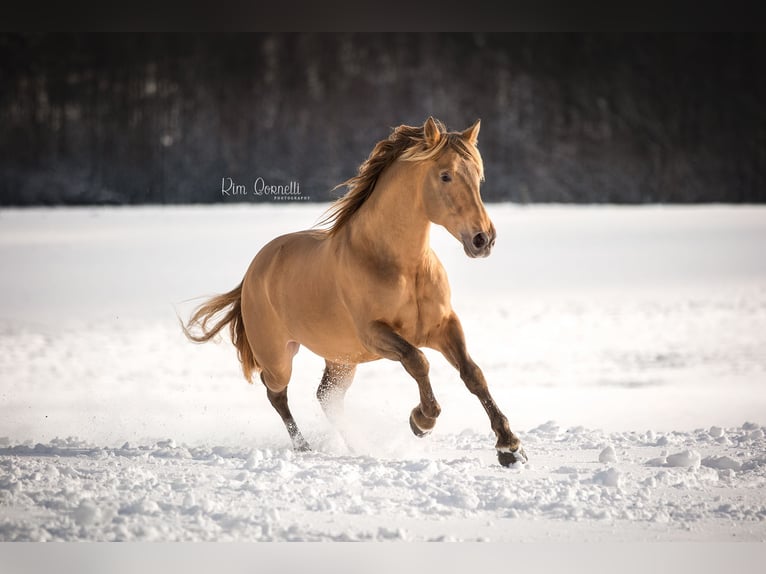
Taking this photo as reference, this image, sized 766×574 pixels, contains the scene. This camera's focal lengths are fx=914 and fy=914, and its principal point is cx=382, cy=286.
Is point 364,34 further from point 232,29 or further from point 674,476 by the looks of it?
point 674,476

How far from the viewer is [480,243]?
348 cm

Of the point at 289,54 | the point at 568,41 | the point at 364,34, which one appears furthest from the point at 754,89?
the point at 289,54

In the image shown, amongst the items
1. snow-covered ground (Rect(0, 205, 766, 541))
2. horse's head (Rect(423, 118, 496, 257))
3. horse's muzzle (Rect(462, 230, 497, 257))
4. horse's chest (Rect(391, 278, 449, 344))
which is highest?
horse's head (Rect(423, 118, 496, 257))

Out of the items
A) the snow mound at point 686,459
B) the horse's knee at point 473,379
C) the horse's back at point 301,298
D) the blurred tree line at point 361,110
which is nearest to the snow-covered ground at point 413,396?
the snow mound at point 686,459

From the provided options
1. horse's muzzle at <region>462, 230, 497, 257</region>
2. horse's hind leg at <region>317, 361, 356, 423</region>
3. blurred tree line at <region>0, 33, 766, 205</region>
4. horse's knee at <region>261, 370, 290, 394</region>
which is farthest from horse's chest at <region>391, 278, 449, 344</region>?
blurred tree line at <region>0, 33, 766, 205</region>

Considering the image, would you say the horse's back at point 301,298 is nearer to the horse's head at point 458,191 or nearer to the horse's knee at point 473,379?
the horse's knee at point 473,379

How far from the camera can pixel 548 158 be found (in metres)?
6.38

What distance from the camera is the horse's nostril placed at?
137 inches

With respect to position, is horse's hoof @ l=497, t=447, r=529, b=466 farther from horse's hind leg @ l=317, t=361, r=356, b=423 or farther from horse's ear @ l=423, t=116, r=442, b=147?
horse's ear @ l=423, t=116, r=442, b=147

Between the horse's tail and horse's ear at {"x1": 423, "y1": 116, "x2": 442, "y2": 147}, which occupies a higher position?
horse's ear at {"x1": 423, "y1": 116, "x2": 442, "y2": 147}

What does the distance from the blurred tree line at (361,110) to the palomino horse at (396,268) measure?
1.74 m

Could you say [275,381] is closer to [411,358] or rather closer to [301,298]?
[301,298]

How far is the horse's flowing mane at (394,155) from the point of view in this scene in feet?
12.2

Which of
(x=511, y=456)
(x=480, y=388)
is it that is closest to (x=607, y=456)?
(x=511, y=456)
